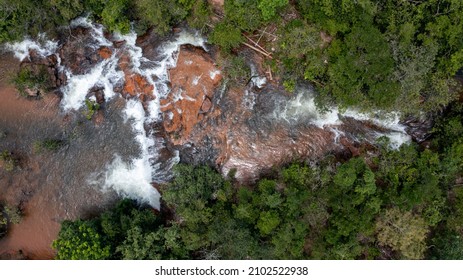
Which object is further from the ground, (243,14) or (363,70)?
(243,14)

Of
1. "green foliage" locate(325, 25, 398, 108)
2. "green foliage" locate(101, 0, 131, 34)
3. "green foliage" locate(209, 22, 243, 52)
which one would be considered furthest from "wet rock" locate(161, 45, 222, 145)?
"green foliage" locate(325, 25, 398, 108)

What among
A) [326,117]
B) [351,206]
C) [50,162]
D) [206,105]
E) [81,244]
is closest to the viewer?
[351,206]

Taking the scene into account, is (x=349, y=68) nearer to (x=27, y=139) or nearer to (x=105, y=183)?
(x=105, y=183)

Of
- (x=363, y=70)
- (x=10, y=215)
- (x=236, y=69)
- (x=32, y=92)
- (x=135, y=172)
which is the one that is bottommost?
(x=10, y=215)

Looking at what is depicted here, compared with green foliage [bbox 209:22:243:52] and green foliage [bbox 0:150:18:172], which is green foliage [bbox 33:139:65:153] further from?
green foliage [bbox 209:22:243:52]

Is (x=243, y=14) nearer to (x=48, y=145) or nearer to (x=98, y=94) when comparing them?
(x=98, y=94)

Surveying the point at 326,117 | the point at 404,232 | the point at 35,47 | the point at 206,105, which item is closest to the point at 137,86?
the point at 206,105

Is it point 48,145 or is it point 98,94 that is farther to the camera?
point 98,94
